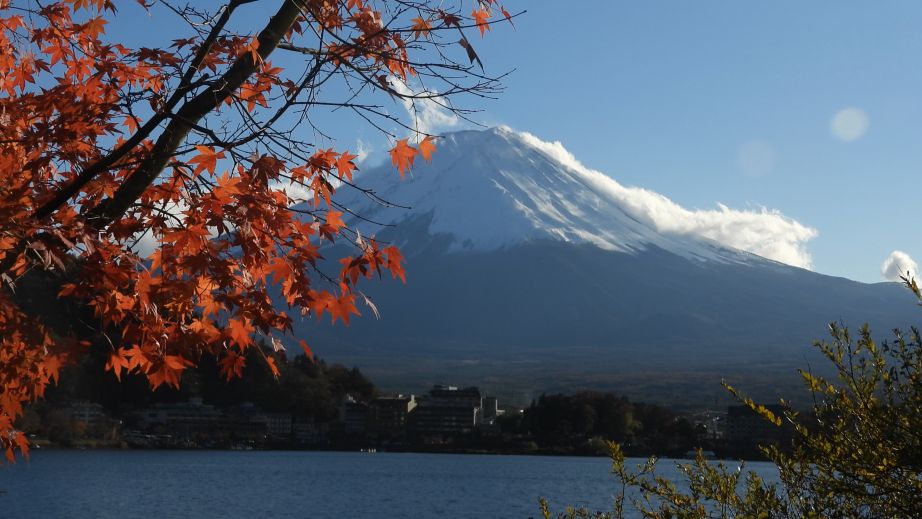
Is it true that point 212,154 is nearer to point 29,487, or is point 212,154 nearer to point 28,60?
point 28,60

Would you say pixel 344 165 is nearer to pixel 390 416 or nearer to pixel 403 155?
pixel 403 155

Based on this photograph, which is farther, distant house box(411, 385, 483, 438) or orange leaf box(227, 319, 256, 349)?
distant house box(411, 385, 483, 438)

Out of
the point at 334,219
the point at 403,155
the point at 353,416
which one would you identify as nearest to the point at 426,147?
the point at 403,155

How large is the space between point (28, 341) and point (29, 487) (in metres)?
62.2

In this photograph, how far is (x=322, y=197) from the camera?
4855mm

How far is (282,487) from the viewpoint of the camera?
62.5 metres

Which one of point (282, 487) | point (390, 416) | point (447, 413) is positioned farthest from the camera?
point (390, 416)

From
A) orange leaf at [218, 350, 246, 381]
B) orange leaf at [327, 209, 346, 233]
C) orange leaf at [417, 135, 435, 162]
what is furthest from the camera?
orange leaf at [218, 350, 246, 381]

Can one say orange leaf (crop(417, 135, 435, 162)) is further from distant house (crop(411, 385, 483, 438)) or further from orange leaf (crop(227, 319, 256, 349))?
distant house (crop(411, 385, 483, 438))

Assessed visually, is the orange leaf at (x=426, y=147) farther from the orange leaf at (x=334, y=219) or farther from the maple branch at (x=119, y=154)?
the maple branch at (x=119, y=154)

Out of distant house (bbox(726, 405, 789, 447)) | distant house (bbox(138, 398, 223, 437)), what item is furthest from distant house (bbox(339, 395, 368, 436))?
distant house (bbox(726, 405, 789, 447))

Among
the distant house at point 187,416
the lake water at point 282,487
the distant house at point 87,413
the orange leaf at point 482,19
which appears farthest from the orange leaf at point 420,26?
the distant house at point 187,416

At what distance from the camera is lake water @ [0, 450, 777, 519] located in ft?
158

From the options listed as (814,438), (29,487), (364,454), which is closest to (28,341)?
(814,438)
